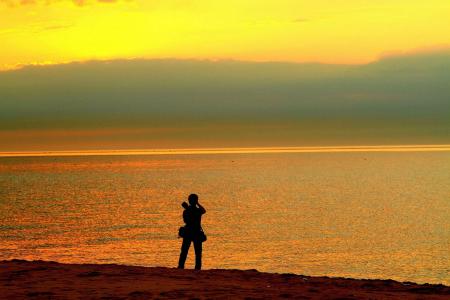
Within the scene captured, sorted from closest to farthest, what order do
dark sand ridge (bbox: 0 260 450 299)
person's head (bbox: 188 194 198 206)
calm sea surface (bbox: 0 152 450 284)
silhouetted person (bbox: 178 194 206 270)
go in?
dark sand ridge (bbox: 0 260 450 299) < person's head (bbox: 188 194 198 206) < silhouetted person (bbox: 178 194 206 270) < calm sea surface (bbox: 0 152 450 284)

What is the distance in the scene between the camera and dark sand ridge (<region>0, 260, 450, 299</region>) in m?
15.6

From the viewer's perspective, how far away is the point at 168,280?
17.5m

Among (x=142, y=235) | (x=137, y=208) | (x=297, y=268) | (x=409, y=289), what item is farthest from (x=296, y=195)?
(x=409, y=289)

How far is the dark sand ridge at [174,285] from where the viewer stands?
1565cm

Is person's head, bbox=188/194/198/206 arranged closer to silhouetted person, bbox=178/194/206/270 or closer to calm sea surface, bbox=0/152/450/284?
silhouetted person, bbox=178/194/206/270

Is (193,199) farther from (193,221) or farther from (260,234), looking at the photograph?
(260,234)

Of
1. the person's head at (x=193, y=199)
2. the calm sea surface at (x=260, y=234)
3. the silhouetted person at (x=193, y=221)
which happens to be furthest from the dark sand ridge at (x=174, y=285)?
the calm sea surface at (x=260, y=234)

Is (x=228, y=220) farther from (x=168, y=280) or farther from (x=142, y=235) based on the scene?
(x=168, y=280)

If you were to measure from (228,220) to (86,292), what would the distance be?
5155cm

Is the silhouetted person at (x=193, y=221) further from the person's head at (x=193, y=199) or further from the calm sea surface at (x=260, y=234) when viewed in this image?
the calm sea surface at (x=260, y=234)

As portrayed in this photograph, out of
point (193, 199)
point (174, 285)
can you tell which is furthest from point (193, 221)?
point (174, 285)

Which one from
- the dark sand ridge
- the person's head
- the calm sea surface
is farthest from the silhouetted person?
the calm sea surface

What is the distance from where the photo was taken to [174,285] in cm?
1673

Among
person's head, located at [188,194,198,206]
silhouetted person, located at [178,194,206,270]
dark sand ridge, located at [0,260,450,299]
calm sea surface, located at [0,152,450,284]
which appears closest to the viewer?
dark sand ridge, located at [0,260,450,299]
